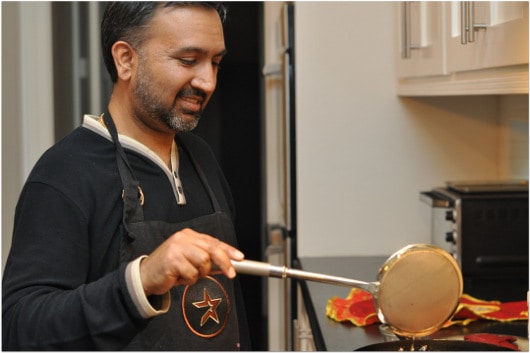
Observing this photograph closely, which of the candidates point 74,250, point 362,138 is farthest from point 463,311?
point 362,138

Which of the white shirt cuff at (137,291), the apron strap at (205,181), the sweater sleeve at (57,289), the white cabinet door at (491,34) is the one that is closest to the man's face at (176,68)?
the apron strap at (205,181)

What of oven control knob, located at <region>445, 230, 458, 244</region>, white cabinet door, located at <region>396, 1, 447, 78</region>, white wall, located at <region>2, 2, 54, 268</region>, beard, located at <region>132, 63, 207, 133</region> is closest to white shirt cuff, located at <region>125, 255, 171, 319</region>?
beard, located at <region>132, 63, 207, 133</region>

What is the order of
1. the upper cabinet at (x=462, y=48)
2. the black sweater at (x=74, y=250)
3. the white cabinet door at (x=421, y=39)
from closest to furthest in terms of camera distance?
the black sweater at (x=74, y=250) → the upper cabinet at (x=462, y=48) → the white cabinet door at (x=421, y=39)

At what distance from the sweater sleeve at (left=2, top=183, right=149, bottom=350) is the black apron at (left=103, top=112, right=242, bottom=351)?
0.08 metres

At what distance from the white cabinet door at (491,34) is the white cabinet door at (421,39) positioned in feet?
0.57

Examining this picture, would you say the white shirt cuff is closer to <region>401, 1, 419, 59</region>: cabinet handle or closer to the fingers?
the fingers

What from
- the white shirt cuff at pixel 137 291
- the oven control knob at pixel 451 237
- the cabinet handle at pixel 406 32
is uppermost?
the cabinet handle at pixel 406 32

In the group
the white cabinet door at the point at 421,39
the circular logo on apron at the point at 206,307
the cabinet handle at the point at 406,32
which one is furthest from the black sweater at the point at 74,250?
the cabinet handle at the point at 406,32

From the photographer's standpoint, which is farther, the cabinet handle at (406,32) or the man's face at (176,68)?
the cabinet handle at (406,32)

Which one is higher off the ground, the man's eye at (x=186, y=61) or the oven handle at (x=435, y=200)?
the man's eye at (x=186, y=61)

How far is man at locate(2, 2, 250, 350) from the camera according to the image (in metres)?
1.24

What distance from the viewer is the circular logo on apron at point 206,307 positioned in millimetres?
1462

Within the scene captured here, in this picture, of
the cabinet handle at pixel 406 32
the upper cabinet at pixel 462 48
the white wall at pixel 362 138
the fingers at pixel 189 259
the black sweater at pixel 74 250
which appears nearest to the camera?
the fingers at pixel 189 259

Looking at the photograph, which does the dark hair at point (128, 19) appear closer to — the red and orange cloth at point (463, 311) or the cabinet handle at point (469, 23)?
the cabinet handle at point (469, 23)
